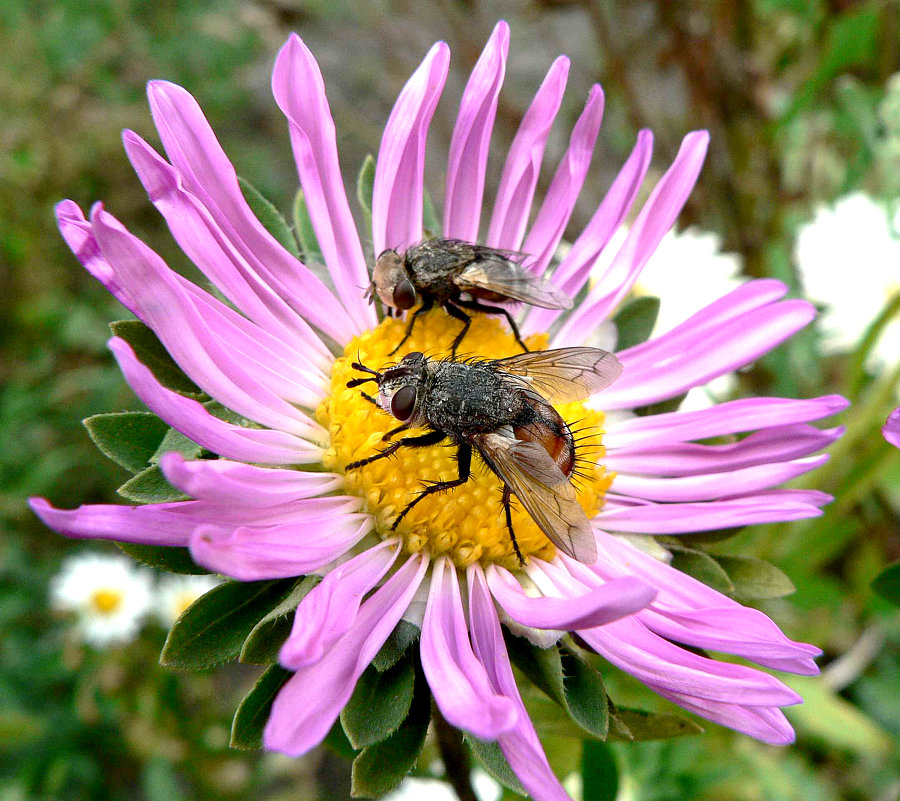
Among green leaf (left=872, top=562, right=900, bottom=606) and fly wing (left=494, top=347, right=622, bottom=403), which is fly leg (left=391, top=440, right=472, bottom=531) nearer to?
fly wing (left=494, top=347, right=622, bottom=403)

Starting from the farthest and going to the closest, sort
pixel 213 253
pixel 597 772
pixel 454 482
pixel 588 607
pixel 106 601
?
pixel 106 601
pixel 597 772
pixel 454 482
pixel 213 253
pixel 588 607

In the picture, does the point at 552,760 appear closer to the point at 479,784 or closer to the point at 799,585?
the point at 479,784

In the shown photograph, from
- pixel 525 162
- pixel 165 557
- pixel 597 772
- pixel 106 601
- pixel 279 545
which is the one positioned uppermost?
pixel 525 162

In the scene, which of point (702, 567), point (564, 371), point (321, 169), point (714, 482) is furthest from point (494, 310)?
point (702, 567)

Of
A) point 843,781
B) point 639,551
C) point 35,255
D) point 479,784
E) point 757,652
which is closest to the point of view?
point 757,652

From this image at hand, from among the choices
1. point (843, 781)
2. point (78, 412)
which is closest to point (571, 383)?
point (843, 781)

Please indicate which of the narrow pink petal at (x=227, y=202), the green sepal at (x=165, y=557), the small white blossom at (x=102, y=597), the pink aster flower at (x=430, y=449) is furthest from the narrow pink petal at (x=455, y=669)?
the small white blossom at (x=102, y=597)

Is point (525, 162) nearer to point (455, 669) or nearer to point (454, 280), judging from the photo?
point (454, 280)
